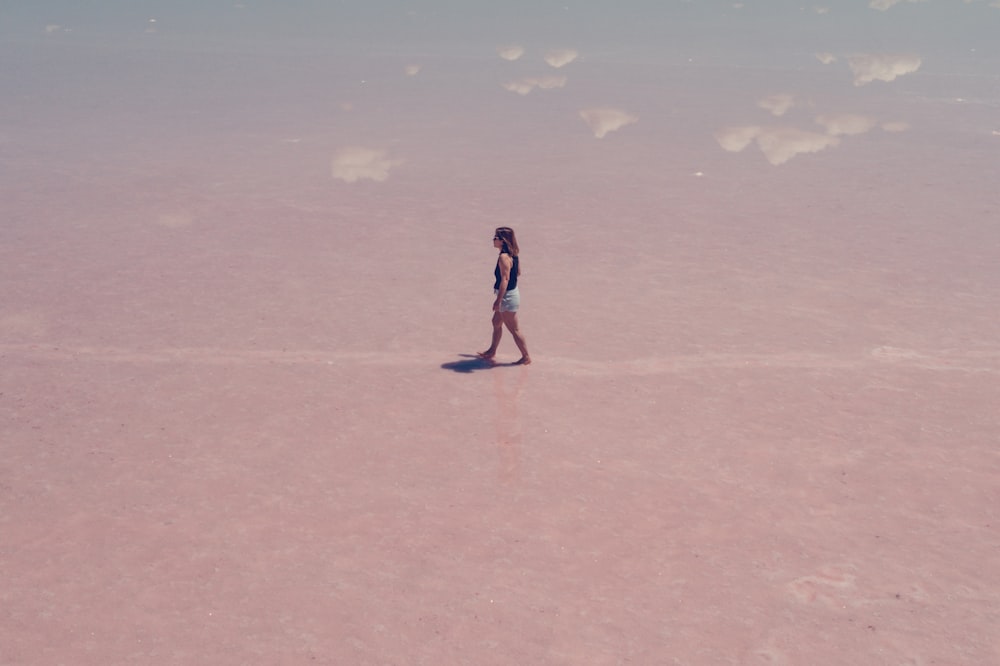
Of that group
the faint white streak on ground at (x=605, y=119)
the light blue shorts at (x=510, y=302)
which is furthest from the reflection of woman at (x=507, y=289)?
the faint white streak on ground at (x=605, y=119)

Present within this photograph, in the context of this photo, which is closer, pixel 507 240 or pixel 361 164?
pixel 507 240

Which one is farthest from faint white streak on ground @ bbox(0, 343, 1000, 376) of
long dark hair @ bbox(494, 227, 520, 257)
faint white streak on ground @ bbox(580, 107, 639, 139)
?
faint white streak on ground @ bbox(580, 107, 639, 139)

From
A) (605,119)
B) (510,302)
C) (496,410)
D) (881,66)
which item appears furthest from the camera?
(881,66)

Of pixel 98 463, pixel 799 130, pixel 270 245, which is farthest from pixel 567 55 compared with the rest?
pixel 98 463

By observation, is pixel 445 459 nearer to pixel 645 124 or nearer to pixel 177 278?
pixel 177 278

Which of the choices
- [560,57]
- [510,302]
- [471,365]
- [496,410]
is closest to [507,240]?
[510,302]

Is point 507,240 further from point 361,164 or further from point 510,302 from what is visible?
point 361,164
